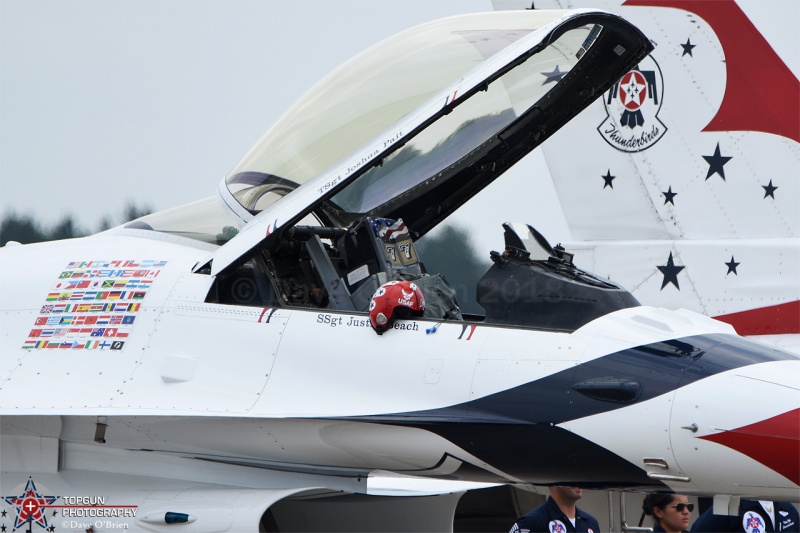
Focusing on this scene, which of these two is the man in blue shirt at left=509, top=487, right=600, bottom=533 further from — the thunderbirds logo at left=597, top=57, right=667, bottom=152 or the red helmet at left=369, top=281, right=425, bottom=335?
the thunderbirds logo at left=597, top=57, right=667, bottom=152

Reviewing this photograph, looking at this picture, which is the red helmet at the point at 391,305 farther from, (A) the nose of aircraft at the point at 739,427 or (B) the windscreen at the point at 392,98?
(A) the nose of aircraft at the point at 739,427

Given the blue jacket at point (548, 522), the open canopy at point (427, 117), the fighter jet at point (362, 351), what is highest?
the open canopy at point (427, 117)

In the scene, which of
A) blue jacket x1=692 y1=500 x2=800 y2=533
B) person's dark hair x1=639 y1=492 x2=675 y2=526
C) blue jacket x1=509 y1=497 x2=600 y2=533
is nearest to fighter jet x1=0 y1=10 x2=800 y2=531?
blue jacket x1=509 y1=497 x2=600 y2=533

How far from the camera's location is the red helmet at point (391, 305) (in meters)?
5.24

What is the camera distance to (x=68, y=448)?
5930 millimetres

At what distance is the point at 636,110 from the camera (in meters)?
9.55

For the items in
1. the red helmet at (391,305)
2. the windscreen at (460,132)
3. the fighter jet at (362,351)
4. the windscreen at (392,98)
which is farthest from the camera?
the windscreen at (460,132)

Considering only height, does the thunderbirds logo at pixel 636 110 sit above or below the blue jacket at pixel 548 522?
above

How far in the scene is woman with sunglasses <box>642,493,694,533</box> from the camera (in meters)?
6.71

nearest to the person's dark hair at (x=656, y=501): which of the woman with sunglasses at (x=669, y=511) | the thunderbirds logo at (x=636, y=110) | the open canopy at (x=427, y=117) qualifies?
the woman with sunglasses at (x=669, y=511)

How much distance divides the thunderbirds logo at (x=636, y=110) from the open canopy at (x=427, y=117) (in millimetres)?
3194

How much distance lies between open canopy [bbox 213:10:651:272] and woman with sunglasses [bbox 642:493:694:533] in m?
2.25

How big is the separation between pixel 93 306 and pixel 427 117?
214 cm

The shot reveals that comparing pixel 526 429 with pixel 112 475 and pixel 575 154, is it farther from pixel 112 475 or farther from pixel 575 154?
pixel 575 154
